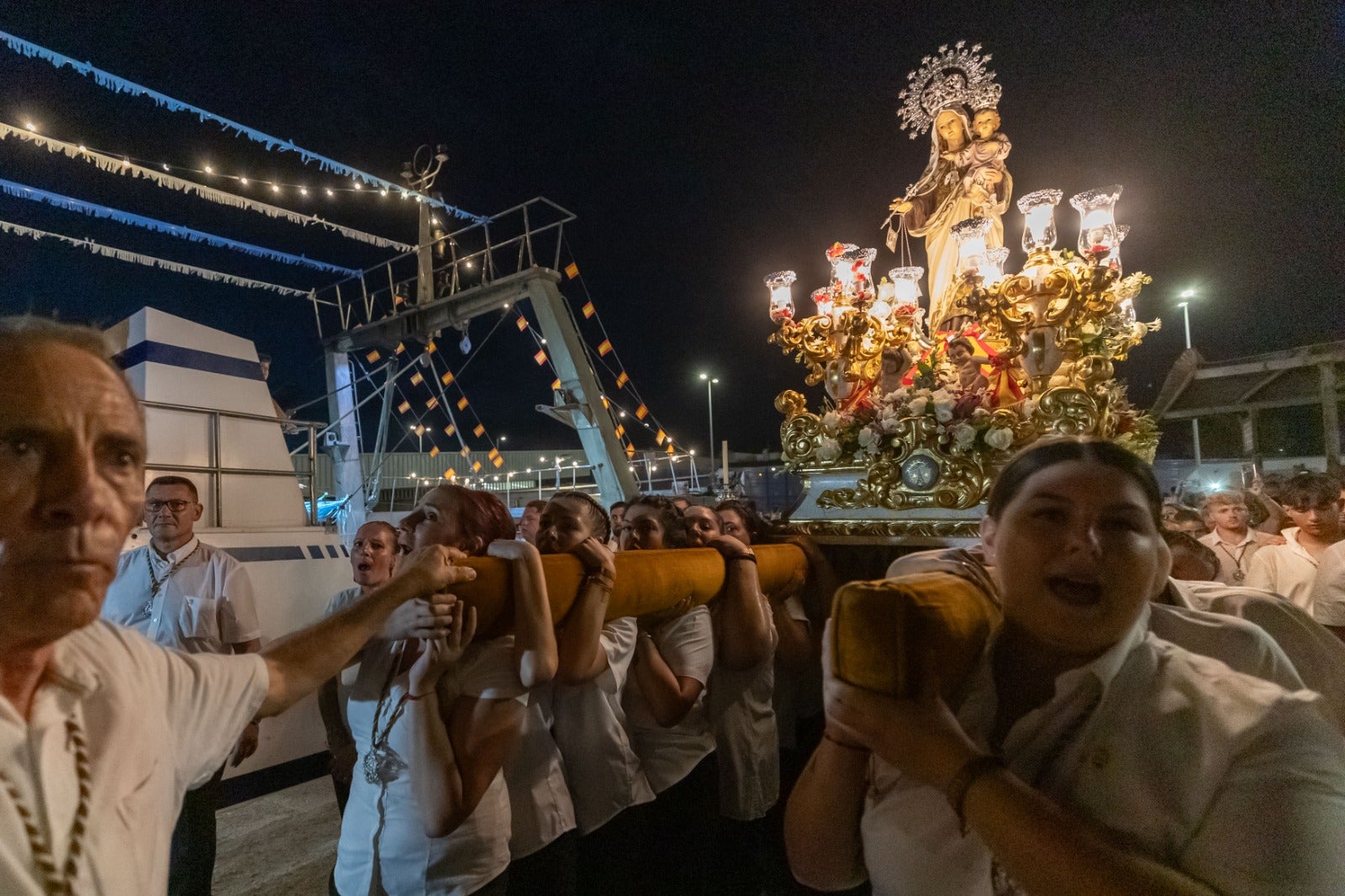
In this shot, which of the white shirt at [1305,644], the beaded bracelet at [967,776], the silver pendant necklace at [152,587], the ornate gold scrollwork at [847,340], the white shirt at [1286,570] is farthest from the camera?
the ornate gold scrollwork at [847,340]

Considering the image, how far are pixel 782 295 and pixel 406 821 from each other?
465 cm

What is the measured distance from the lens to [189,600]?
10.5 feet

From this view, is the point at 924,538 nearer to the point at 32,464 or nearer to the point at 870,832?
the point at 870,832

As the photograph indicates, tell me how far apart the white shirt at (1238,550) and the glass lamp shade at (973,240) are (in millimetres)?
2638

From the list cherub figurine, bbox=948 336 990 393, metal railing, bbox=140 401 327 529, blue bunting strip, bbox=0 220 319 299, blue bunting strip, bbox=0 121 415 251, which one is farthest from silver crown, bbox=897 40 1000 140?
blue bunting strip, bbox=0 220 319 299

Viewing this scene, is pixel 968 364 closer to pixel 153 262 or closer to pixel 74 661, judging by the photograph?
pixel 74 661

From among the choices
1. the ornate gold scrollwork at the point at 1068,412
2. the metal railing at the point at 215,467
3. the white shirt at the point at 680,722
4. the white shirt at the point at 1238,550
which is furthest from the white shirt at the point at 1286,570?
the metal railing at the point at 215,467

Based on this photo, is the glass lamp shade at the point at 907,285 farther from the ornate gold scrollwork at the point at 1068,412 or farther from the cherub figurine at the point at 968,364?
the ornate gold scrollwork at the point at 1068,412

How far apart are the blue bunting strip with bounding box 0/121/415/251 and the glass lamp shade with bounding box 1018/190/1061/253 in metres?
11.7

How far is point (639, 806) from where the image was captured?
2.43 m

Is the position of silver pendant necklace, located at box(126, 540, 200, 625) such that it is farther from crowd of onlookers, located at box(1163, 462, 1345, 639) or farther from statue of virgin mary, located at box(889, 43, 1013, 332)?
statue of virgin mary, located at box(889, 43, 1013, 332)

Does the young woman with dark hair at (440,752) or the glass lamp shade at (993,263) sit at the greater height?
the glass lamp shade at (993,263)

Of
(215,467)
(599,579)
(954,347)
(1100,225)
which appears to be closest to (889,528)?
(954,347)

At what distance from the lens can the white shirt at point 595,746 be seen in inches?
90.0
